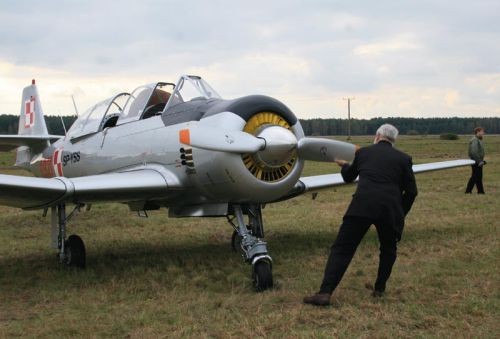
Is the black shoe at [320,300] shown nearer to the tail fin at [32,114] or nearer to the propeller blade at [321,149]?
the propeller blade at [321,149]

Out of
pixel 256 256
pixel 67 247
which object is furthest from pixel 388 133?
pixel 67 247

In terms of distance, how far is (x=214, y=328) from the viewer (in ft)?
14.5

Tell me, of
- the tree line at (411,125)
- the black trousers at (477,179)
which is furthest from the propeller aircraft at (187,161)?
the tree line at (411,125)

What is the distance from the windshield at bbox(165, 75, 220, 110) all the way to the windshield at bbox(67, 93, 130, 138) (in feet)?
5.01

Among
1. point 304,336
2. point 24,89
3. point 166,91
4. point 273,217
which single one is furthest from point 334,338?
point 24,89

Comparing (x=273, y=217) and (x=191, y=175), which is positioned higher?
(x=191, y=175)

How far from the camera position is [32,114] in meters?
12.1

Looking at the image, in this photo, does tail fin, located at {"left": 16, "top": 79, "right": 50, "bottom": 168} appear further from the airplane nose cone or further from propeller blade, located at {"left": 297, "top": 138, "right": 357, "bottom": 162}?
propeller blade, located at {"left": 297, "top": 138, "right": 357, "bottom": 162}

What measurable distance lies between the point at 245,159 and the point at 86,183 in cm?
202

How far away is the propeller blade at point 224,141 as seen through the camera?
5480 millimetres

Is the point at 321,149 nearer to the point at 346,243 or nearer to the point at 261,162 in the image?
the point at 261,162

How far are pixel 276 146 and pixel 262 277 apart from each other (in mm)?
1288

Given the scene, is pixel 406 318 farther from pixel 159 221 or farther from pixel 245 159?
pixel 159 221

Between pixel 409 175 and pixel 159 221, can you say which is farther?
pixel 159 221
